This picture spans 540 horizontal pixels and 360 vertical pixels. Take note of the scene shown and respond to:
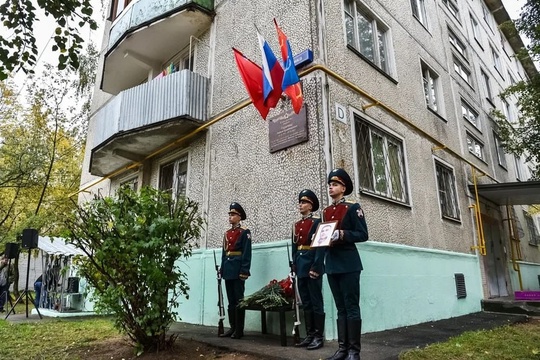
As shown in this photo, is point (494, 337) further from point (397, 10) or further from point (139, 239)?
point (397, 10)

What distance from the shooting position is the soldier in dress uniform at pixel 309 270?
4.72 m

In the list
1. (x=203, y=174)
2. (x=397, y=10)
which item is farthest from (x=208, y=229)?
(x=397, y=10)

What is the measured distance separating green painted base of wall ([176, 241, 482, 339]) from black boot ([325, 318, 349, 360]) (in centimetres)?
124

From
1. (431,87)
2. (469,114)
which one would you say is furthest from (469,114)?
(431,87)

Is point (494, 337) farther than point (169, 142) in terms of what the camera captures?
No

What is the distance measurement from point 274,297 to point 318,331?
0.71 m

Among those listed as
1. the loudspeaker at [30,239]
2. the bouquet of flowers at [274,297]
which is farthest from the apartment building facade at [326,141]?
the loudspeaker at [30,239]

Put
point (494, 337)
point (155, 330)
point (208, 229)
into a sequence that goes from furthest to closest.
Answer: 1. point (208, 229)
2. point (494, 337)
3. point (155, 330)

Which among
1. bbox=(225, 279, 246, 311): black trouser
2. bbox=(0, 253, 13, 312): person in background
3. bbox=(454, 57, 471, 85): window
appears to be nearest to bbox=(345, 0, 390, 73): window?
bbox=(225, 279, 246, 311): black trouser

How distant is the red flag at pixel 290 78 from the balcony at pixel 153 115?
118 inches

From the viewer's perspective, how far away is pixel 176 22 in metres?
9.48

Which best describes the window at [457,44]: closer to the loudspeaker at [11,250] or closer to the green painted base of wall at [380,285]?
the green painted base of wall at [380,285]

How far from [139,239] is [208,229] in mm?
3043

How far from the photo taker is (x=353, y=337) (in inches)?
156
